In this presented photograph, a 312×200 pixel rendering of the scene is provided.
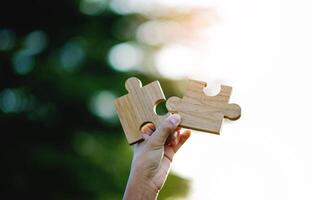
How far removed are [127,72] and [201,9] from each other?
2768 mm

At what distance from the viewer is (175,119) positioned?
14.3 ft

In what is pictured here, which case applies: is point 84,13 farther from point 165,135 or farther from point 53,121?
point 165,135

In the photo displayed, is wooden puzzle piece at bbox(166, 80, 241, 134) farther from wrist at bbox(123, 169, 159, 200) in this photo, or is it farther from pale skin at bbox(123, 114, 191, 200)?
wrist at bbox(123, 169, 159, 200)

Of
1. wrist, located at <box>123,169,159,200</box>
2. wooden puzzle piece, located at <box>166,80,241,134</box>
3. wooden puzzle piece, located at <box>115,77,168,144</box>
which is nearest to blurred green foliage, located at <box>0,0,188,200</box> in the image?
wooden puzzle piece, located at <box>115,77,168,144</box>

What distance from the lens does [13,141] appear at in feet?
37.6

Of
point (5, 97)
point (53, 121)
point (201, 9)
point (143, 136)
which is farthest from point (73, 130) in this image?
point (143, 136)

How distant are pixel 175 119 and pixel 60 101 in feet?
24.4

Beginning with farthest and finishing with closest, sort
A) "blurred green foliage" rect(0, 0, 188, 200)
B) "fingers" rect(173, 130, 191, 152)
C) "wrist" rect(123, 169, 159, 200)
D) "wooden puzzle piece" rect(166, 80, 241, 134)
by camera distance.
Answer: "blurred green foliage" rect(0, 0, 188, 200) → "fingers" rect(173, 130, 191, 152) → "wrist" rect(123, 169, 159, 200) → "wooden puzzle piece" rect(166, 80, 241, 134)

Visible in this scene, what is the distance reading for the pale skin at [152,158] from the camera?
436cm

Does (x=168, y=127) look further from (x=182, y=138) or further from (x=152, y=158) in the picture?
(x=182, y=138)

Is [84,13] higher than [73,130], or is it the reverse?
[84,13]

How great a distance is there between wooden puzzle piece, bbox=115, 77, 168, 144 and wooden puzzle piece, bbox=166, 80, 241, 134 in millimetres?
112

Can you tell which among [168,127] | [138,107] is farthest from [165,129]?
[138,107]

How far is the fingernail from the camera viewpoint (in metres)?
4.35
